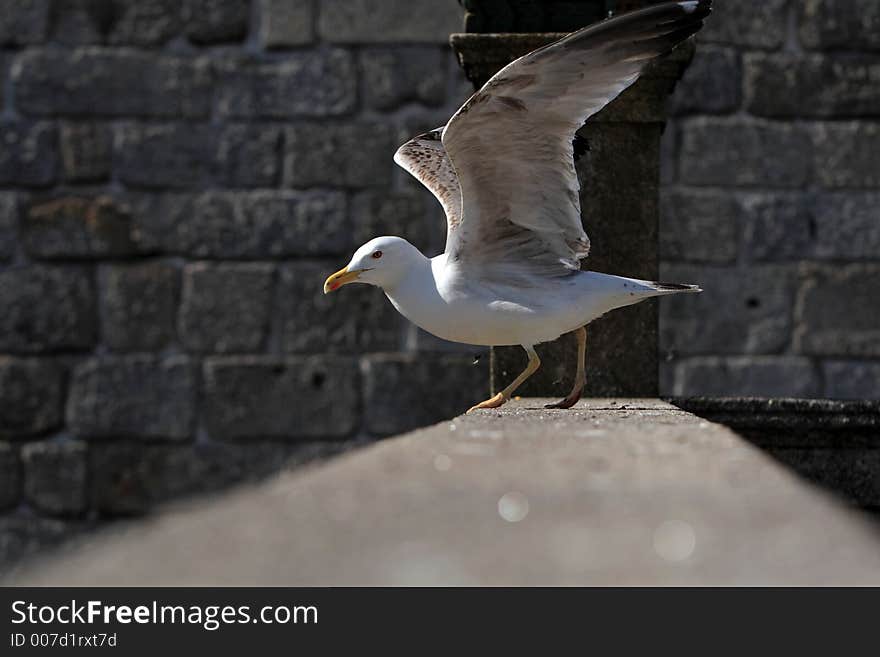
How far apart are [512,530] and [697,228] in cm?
373

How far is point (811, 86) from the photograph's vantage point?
482 cm

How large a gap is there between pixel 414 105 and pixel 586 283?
2144mm

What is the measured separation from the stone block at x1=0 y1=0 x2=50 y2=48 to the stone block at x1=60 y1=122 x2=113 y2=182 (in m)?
0.47

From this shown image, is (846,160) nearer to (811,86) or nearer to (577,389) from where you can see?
(811,86)

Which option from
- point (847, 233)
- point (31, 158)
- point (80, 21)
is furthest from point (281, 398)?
point (847, 233)

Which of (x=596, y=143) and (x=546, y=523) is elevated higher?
(x=596, y=143)

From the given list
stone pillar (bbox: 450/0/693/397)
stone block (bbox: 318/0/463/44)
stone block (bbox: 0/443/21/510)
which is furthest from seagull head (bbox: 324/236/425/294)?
stone block (bbox: 0/443/21/510)

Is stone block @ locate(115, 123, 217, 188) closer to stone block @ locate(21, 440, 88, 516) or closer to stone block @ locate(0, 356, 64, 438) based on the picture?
stone block @ locate(0, 356, 64, 438)

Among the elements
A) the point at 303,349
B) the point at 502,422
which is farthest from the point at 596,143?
the point at 303,349

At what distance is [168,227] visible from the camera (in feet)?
16.1

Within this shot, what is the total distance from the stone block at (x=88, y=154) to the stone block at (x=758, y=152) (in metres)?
2.59

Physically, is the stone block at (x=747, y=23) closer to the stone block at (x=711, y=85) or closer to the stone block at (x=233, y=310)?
the stone block at (x=711, y=85)
